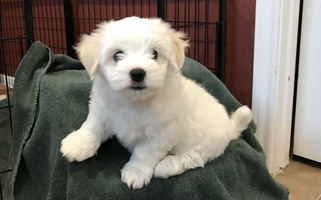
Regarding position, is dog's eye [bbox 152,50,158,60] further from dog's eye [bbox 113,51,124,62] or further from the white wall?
the white wall

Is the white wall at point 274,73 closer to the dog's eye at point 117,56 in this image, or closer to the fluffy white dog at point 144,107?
the fluffy white dog at point 144,107

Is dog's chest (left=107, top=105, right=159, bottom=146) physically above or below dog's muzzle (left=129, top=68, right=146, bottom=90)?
below

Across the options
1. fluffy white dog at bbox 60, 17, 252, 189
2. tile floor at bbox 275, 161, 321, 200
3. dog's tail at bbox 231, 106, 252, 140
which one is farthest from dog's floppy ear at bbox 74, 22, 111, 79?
tile floor at bbox 275, 161, 321, 200

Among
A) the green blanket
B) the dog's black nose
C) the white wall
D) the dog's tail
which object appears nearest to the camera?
the dog's black nose

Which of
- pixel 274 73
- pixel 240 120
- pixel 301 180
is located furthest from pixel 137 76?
pixel 301 180

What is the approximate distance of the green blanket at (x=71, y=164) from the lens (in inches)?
49.6

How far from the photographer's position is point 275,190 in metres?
1.56

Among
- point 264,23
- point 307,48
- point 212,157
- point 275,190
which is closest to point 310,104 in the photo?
point 307,48

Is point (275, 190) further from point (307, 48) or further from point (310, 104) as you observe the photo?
point (307, 48)

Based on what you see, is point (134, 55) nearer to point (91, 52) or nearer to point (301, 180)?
point (91, 52)

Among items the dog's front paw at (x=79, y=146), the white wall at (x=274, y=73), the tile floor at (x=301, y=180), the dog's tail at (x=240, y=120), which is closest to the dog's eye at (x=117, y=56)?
the dog's front paw at (x=79, y=146)

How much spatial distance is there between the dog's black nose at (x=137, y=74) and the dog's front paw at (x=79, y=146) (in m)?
0.32

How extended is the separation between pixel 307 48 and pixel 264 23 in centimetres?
30

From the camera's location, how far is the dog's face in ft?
3.47
